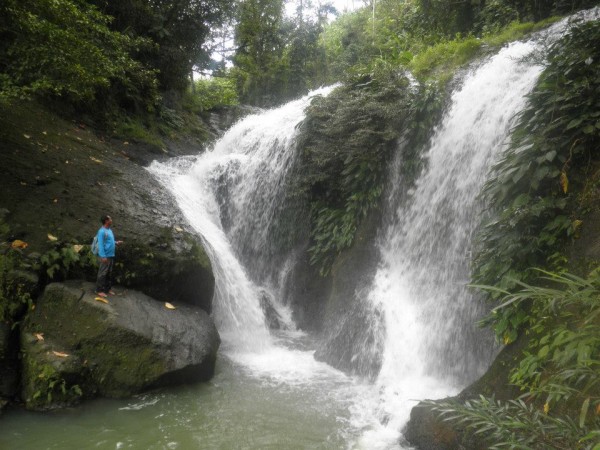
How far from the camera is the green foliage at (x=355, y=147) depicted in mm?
8742

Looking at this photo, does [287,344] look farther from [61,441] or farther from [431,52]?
[431,52]

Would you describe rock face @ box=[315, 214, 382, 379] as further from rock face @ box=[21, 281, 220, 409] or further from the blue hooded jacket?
the blue hooded jacket

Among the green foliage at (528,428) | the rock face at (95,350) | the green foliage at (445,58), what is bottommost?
the rock face at (95,350)

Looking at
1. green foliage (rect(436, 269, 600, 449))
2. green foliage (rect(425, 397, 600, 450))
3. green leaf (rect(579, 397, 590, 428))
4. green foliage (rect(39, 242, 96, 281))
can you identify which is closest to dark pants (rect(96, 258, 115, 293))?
green foliage (rect(39, 242, 96, 281))

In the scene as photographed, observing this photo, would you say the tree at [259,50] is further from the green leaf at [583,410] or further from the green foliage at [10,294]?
the green leaf at [583,410]

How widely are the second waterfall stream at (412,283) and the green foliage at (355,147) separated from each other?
1.81ft

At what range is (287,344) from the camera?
8.60 metres

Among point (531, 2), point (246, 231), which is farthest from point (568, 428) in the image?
point (531, 2)

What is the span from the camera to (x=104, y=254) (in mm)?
6375

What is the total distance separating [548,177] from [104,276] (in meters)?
6.27

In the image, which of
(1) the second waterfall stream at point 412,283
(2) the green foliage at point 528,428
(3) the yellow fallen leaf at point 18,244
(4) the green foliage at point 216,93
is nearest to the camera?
(2) the green foliage at point 528,428

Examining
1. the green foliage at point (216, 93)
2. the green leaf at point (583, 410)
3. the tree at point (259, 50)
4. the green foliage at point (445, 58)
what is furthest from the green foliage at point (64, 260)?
the tree at point (259, 50)

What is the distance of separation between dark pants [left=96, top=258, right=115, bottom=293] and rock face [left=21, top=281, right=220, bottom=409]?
0.54ft

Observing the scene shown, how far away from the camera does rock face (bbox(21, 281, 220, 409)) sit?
5.56 meters
